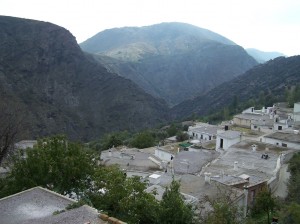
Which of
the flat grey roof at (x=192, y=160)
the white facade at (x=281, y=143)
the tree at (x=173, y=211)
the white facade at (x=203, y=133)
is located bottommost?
the white facade at (x=203, y=133)

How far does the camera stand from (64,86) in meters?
105

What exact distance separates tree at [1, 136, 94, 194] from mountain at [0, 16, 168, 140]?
65.4 metres

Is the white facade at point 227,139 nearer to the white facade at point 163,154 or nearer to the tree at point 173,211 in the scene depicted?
the white facade at point 163,154

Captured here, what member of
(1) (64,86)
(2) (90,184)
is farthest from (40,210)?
(1) (64,86)

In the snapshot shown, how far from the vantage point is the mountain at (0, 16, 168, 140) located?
8904cm

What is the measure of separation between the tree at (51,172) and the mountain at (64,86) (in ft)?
215

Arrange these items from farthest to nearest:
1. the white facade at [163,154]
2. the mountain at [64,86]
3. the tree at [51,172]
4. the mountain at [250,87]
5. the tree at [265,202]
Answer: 1. the mountain at [250,87]
2. the mountain at [64,86]
3. the white facade at [163,154]
4. the tree at [265,202]
5. the tree at [51,172]

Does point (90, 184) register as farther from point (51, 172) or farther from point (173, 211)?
point (173, 211)

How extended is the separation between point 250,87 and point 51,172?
106m

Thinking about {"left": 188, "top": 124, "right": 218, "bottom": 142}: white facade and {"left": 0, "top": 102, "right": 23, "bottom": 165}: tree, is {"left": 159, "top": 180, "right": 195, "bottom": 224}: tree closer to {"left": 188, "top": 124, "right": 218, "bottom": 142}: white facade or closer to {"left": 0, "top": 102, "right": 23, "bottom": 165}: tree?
{"left": 0, "top": 102, "right": 23, "bottom": 165}: tree

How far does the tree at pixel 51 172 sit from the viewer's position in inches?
660

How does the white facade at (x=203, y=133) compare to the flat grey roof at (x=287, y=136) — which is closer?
the flat grey roof at (x=287, y=136)

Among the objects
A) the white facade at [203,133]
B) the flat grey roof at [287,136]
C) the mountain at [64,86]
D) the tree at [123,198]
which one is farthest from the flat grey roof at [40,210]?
the mountain at [64,86]

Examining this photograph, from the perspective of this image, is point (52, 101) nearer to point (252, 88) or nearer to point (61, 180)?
point (252, 88)
